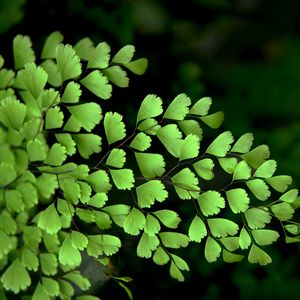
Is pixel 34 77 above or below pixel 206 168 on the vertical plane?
above

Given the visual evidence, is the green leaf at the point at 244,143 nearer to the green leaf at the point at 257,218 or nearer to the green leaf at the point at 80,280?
the green leaf at the point at 257,218

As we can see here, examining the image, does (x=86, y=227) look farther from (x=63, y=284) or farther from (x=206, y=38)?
(x=206, y=38)

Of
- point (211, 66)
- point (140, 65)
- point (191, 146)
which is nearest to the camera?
A: point (191, 146)

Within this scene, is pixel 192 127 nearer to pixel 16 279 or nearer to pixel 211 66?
pixel 16 279

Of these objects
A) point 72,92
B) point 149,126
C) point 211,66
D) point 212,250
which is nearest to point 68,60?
point 72,92

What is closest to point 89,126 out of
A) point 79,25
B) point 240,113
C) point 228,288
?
point 79,25

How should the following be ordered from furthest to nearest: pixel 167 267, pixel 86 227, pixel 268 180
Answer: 1. pixel 167 267
2. pixel 86 227
3. pixel 268 180

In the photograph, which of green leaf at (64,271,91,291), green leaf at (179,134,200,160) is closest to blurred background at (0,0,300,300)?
green leaf at (64,271,91,291)
